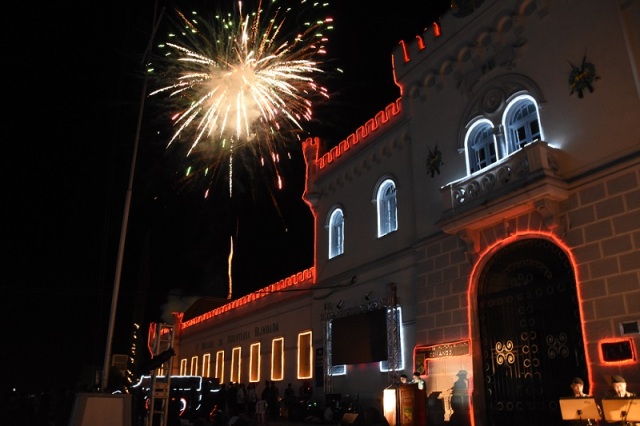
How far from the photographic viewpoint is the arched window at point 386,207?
61.0ft

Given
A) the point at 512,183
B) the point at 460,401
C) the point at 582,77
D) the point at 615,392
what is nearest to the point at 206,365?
the point at 460,401

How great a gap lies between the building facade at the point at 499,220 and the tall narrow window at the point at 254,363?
6565 mm

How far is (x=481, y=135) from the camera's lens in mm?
15000

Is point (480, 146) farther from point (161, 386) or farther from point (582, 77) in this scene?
point (161, 386)

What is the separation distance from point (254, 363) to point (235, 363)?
256 centimetres

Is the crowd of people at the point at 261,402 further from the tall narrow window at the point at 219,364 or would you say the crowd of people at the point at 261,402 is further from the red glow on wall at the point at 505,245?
the red glow on wall at the point at 505,245

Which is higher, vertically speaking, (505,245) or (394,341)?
(505,245)

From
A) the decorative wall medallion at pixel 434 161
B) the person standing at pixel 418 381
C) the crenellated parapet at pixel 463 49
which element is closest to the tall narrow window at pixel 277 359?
the person standing at pixel 418 381

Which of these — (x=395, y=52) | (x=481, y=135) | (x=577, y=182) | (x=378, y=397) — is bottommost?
(x=378, y=397)

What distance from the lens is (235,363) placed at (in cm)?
2902

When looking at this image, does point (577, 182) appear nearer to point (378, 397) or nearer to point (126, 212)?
point (378, 397)

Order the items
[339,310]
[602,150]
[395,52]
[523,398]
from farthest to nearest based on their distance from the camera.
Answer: [339,310] → [395,52] → [523,398] → [602,150]

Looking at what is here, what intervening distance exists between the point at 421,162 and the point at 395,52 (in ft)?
13.9

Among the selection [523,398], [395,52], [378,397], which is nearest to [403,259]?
[378,397]
